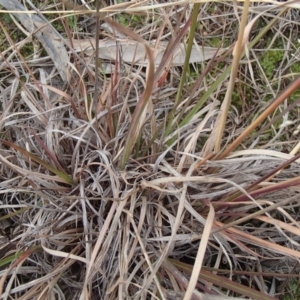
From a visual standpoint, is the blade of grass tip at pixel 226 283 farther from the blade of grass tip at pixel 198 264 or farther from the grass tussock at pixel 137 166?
the blade of grass tip at pixel 198 264

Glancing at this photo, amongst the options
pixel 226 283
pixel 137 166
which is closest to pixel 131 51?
pixel 137 166

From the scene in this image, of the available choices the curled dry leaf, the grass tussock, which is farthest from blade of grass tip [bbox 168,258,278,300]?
the curled dry leaf

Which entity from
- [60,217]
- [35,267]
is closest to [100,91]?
[60,217]

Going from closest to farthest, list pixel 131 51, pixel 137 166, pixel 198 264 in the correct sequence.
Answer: pixel 198 264
pixel 137 166
pixel 131 51

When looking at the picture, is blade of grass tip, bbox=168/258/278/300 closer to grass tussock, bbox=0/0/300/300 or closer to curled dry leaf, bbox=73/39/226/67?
grass tussock, bbox=0/0/300/300

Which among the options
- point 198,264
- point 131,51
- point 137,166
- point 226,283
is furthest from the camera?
point 131,51

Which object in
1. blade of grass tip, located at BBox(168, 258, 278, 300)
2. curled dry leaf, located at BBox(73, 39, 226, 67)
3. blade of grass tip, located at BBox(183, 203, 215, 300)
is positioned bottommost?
blade of grass tip, located at BBox(168, 258, 278, 300)

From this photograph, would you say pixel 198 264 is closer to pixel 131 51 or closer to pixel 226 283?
pixel 226 283

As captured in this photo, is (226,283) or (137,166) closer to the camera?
(226,283)

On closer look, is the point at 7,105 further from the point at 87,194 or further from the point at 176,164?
the point at 176,164

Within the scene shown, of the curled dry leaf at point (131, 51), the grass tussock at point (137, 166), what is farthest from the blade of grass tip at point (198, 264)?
the curled dry leaf at point (131, 51)
